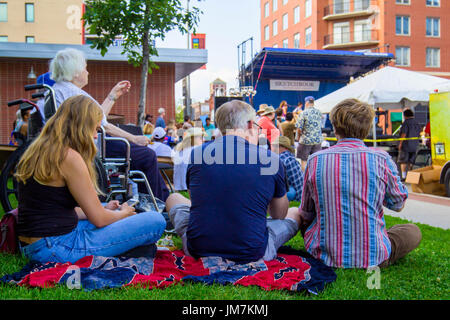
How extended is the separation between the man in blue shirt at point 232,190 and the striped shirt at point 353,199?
0.36 meters

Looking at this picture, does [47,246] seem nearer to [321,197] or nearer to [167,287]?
[167,287]

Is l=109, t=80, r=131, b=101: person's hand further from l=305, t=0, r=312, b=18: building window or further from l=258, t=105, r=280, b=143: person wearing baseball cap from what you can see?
l=305, t=0, r=312, b=18: building window

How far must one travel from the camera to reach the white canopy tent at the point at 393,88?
1254cm

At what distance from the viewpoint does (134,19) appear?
29.7 ft

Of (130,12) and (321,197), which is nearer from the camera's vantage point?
(321,197)

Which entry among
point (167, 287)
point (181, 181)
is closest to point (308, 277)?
point (167, 287)

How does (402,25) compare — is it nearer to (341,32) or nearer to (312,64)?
(341,32)

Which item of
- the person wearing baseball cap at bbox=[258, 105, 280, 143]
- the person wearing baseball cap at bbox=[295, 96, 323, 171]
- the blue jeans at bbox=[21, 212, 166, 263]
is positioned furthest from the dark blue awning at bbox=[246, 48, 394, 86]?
the blue jeans at bbox=[21, 212, 166, 263]

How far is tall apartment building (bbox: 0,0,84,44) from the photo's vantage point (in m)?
44.8

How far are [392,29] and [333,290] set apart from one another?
45.2m

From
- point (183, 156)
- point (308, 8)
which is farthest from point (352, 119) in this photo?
point (308, 8)

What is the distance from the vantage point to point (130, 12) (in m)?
8.98

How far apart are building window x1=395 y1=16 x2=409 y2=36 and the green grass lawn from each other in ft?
146

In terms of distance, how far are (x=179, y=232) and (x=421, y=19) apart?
47050mm
